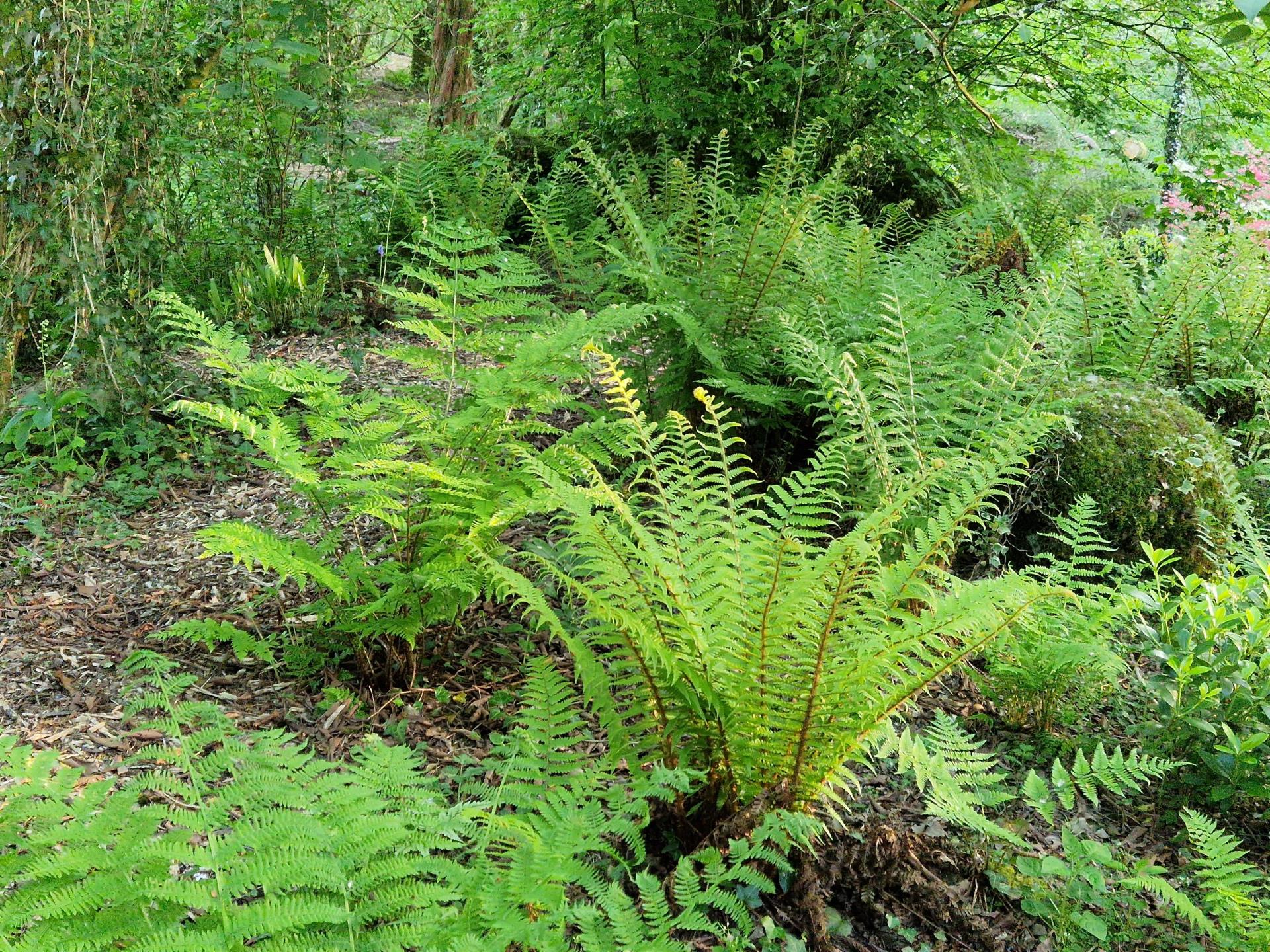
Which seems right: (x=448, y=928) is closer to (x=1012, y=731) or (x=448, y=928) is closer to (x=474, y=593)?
(x=474, y=593)

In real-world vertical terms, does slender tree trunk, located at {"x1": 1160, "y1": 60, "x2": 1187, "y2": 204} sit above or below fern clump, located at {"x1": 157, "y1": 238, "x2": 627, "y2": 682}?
above

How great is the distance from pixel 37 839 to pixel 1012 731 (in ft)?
8.03

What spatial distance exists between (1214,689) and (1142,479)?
131cm

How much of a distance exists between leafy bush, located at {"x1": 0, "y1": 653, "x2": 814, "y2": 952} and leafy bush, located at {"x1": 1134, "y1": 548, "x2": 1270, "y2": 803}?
52.8 inches

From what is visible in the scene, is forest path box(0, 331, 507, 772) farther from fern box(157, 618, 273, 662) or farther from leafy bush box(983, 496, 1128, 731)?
leafy bush box(983, 496, 1128, 731)

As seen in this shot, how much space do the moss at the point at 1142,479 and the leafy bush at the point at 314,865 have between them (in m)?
2.34

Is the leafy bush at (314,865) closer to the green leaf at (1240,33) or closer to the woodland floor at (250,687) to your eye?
the woodland floor at (250,687)

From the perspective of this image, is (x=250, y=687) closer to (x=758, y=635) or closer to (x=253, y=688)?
(x=253, y=688)

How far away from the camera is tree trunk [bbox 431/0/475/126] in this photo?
24.2 feet

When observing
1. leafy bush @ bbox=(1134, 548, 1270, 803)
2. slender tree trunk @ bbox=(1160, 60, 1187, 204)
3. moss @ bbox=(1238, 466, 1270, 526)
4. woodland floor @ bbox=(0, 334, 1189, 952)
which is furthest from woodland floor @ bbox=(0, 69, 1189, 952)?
slender tree trunk @ bbox=(1160, 60, 1187, 204)

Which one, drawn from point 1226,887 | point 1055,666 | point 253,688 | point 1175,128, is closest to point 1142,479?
point 1055,666

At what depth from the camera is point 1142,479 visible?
12.0 ft

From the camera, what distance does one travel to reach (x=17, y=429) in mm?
3221

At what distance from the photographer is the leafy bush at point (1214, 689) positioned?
2.49 meters
